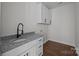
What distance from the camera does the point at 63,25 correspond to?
118 cm

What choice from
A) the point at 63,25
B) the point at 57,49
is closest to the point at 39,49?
the point at 57,49

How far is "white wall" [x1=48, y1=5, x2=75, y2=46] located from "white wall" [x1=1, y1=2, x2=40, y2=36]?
1.03ft

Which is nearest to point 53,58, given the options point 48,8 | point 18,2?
point 48,8

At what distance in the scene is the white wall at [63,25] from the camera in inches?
44.5

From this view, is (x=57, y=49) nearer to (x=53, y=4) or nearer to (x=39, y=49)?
(x=39, y=49)

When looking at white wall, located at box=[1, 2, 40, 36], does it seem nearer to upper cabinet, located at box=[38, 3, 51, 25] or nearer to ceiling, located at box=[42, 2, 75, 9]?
upper cabinet, located at box=[38, 3, 51, 25]

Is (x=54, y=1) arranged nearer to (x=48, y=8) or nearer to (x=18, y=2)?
(x=48, y=8)

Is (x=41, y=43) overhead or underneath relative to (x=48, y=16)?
underneath

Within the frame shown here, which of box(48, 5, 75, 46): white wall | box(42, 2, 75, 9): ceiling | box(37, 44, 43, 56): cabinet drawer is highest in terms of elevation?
box(42, 2, 75, 9): ceiling

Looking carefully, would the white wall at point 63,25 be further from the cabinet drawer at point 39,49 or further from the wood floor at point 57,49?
the cabinet drawer at point 39,49

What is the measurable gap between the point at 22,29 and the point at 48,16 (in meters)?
0.54

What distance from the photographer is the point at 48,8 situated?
119 centimetres

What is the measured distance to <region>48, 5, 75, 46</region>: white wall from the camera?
113 cm

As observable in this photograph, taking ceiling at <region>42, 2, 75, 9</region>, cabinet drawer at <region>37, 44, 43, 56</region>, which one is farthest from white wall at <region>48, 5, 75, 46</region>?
cabinet drawer at <region>37, 44, 43, 56</region>
